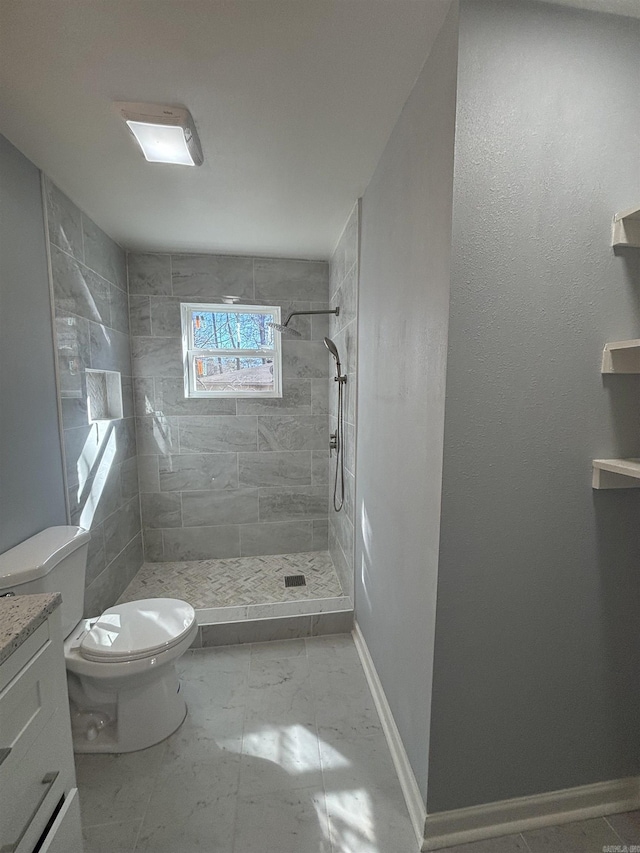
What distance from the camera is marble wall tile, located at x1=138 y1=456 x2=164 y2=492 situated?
2.83m

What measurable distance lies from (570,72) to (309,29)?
71cm

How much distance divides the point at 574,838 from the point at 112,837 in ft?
4.89

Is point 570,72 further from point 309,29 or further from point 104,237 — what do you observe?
point 104,237

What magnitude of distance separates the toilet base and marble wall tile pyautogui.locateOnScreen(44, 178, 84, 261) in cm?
199

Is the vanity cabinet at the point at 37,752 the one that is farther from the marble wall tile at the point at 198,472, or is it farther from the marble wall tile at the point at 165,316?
the marble wall tile at the point at 165,316

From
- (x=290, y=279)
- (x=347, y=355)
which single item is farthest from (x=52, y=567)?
(x=290, y=279)

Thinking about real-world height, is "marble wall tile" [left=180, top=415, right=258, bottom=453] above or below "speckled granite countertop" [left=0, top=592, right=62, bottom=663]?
above

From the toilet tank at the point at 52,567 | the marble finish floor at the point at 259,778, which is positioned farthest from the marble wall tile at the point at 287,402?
the marble finish floor at the point at 259,778

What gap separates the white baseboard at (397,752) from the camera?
3.89 ft

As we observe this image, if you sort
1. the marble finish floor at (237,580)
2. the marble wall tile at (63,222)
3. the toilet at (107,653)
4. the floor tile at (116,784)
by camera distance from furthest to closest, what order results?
the marble finish floor at (237,580) < the marble wall tile at (63,222) < the toilet at (107,653) < the floor tile at (116,784)

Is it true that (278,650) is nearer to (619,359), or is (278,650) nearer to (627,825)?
(627,825)

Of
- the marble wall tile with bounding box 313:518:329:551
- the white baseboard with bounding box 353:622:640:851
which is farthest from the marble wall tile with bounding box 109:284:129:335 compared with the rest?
the white baseboard with bounding box 353:622:640:851

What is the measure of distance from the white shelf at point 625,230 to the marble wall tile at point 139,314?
271 cm

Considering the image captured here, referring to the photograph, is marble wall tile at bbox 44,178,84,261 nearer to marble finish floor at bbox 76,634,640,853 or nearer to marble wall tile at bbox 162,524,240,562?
marble wall tile at bbox 162,524,240,562
